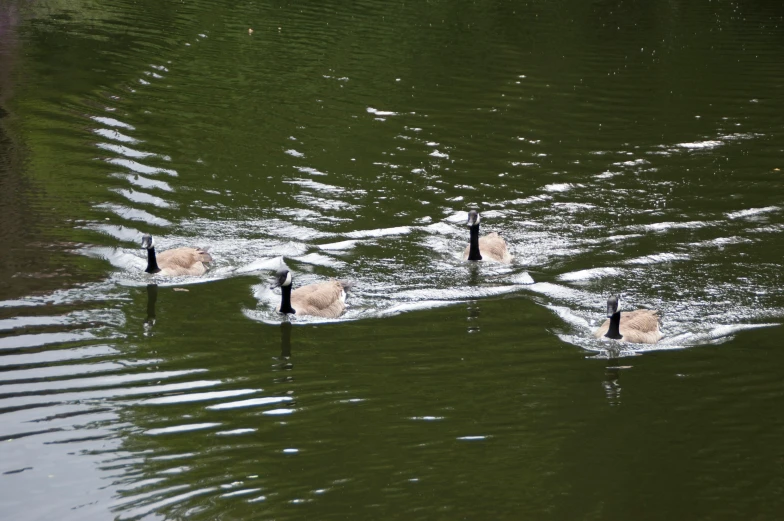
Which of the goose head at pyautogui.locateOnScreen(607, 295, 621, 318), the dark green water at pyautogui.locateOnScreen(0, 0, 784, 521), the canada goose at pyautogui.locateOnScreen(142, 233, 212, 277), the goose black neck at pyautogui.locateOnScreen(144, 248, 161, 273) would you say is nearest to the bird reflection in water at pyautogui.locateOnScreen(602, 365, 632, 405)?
the dark green water at pyautogui.locateOnScreen(0, 0, 784, 521)

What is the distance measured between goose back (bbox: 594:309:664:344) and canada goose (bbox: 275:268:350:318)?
3722mm

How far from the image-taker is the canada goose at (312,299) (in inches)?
559

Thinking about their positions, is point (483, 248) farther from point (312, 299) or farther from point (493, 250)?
point (312, 299)

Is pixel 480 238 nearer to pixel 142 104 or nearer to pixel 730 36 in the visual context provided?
pixel 142 104

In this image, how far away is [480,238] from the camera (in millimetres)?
17547

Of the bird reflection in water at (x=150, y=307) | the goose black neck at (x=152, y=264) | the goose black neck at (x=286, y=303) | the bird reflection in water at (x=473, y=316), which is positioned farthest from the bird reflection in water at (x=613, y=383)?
the goose black neck at (x=152, y=264)

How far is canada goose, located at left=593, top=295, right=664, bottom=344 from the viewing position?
44.4 feet

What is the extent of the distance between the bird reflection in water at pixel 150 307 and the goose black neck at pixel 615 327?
242 inches

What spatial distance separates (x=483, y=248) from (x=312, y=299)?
3636 millimetres

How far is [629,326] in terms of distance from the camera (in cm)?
1373

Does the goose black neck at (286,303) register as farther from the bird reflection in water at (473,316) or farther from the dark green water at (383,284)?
the bird reflection in water at (473,316)

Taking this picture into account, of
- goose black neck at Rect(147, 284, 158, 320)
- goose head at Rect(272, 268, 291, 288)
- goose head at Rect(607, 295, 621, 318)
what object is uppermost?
goose head at Rect(272, 268, 291, 288)

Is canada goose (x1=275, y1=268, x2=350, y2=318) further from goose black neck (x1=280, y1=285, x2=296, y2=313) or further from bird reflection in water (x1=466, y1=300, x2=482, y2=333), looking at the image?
bird reflection in water (x1=466, y1=300, x2=482, y2=333)

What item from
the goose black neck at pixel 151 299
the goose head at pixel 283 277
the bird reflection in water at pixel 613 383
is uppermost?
the goose head at pixel 283 277
